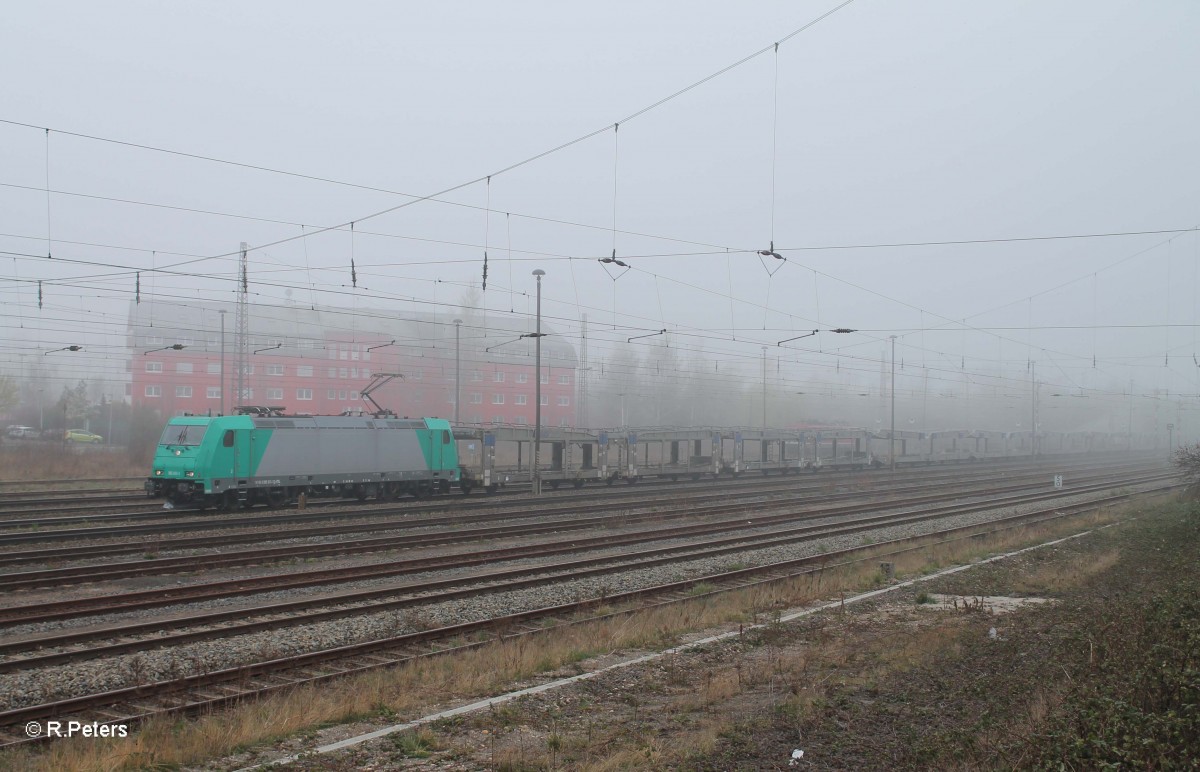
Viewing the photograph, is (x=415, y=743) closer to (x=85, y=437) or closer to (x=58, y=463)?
(x=58, y=463)

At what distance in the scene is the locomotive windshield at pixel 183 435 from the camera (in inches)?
1038

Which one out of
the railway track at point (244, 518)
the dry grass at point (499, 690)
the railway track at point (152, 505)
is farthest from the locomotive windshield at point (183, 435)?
the dry grass at point (499, 690)

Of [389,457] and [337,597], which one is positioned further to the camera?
[389,457]

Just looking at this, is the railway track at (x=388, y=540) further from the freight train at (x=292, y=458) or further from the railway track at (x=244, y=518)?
the freight train at (x=292, y=458)

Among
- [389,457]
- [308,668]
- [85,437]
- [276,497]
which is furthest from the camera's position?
[85,437]

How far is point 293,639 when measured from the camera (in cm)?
1151

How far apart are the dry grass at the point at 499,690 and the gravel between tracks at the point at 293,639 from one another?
1666 mm

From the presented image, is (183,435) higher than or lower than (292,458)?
higher

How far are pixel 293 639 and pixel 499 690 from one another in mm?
3689

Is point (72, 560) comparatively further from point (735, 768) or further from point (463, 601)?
point (735, 768)

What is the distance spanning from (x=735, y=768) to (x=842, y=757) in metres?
0.91

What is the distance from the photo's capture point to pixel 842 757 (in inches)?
264

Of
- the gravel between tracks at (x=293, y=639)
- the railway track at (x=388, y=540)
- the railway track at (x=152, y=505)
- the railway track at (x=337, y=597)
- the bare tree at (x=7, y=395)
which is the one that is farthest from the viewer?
the bare tree at (x=7, y=395)

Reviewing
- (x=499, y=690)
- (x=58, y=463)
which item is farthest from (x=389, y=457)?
(x=499, y=690)
